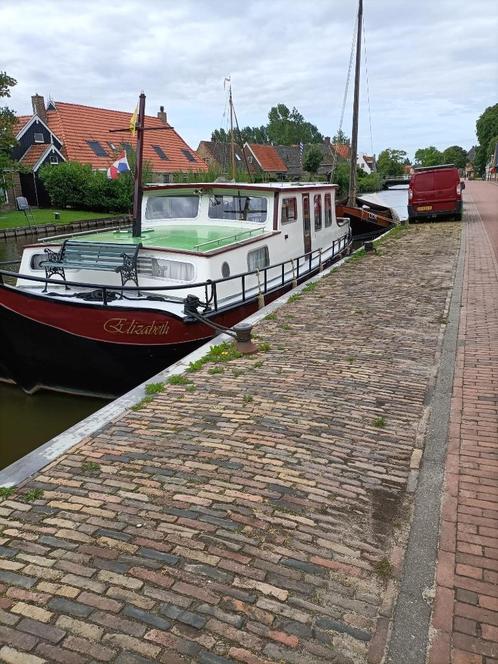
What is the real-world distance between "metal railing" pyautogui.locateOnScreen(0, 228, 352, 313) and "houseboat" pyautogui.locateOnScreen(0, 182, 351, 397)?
0.04 meters

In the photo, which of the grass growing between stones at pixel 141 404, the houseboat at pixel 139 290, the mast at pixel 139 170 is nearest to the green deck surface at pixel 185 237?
the houseboat at pixel 139 290

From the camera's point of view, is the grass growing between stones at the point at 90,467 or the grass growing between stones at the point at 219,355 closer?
the grass growing between stones at the point at 90,467

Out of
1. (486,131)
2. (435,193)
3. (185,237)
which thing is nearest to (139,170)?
(185,237)

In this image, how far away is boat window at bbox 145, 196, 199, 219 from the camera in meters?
11.0

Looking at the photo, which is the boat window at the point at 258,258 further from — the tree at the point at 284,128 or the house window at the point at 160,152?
the tree at the point at 284,128

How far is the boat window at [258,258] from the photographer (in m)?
9.84

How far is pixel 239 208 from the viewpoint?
10867 millimetres

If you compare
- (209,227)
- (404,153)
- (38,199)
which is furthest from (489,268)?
(404,153)

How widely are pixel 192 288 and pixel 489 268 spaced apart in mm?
7629

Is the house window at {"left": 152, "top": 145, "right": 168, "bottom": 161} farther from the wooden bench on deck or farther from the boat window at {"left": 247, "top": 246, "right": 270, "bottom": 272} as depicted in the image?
the wooden bench on deck

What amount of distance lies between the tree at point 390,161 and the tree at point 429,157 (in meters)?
14.8

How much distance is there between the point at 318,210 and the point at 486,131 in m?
103

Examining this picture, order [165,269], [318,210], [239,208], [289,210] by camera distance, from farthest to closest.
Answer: [318,210] < [289,210] < [239,208] < [165,269]

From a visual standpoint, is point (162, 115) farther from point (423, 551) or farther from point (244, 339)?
point (423, 551)
